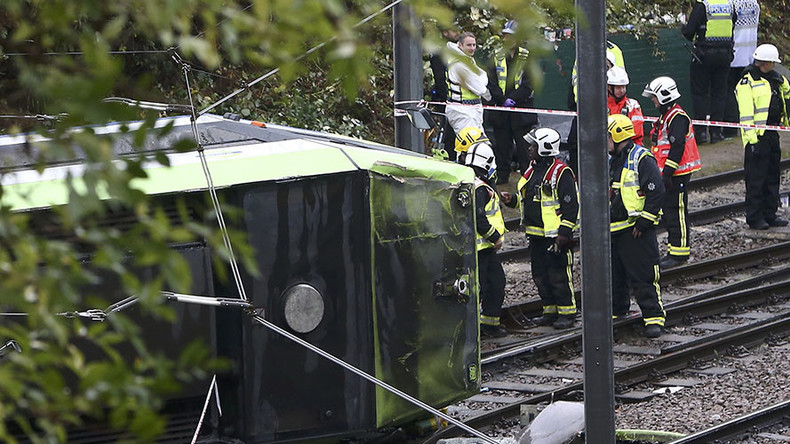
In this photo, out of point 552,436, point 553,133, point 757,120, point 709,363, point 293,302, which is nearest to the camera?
point 293,302

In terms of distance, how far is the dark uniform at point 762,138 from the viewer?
15.5 m

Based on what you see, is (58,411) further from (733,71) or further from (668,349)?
(733,71)

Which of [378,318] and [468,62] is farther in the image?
[378,318]

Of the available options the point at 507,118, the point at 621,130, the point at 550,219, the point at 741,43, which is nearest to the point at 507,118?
the point at 507,118

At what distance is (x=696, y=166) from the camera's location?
46.5 feet

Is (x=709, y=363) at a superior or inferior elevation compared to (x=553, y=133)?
inferior

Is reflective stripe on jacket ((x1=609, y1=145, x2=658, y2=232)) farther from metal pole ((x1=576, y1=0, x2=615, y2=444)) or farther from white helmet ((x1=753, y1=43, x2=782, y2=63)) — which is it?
metal pole ((x1=576, y1=0, x2=615, y2=444))

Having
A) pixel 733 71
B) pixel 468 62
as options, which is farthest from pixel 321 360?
pixel 733 71

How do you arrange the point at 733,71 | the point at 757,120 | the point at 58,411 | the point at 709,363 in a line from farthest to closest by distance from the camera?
the point at 733,71 < the point at 757,120 < the point at 709,363 < the point at 58,411

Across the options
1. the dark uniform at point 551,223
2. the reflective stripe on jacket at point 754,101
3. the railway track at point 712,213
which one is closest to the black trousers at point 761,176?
the reflective stripe on jacket at point 754,101

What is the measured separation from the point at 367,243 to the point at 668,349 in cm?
546

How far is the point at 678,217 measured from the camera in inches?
551

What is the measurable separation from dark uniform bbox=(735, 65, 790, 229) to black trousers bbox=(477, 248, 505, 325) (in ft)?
15.1

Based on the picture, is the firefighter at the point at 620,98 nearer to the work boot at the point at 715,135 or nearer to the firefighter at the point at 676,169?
the firefighter at the point at 676,169
